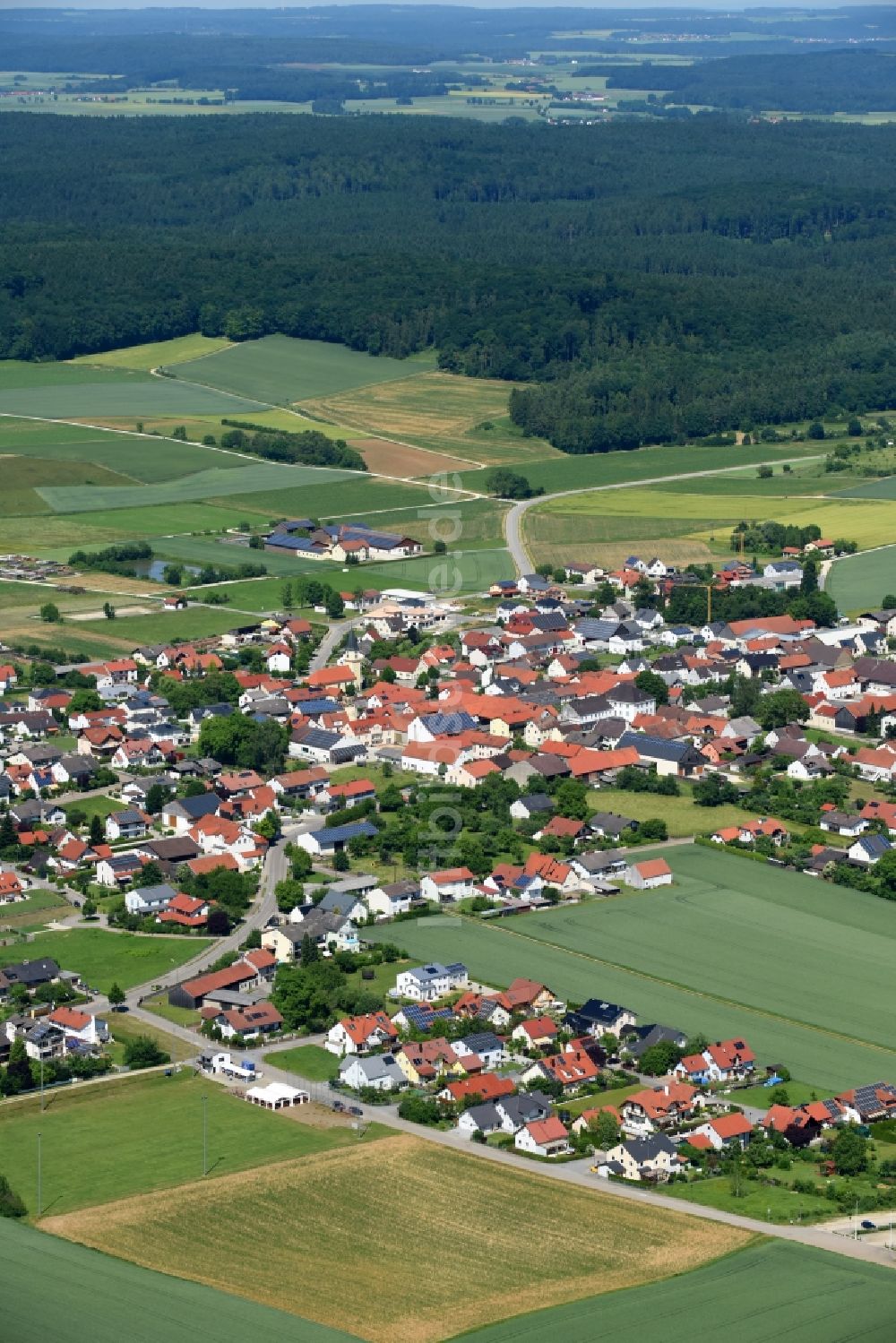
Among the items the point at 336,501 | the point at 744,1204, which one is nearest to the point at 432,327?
the point at 336,501

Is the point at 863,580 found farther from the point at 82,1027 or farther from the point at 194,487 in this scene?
the point at 82,1027

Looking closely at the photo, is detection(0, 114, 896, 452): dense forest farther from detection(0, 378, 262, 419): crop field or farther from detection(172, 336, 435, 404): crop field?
detection(0, 378, 262, 419): crop field

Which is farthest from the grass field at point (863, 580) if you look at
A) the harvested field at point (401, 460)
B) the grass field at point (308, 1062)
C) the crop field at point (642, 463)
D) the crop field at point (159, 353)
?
the crop field at point (159, 353)

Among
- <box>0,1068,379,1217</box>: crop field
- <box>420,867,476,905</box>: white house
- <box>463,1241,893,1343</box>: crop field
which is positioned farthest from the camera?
<box>420,867,476,905</box>: white house

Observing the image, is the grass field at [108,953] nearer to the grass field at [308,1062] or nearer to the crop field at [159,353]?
the grass field at [308,1062]

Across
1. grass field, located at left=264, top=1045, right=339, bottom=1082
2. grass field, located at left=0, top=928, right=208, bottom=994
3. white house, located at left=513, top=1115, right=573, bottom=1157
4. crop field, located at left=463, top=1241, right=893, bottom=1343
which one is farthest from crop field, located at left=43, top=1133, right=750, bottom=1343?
grass field, located at left=0, top=928, right=208, bottom=994
